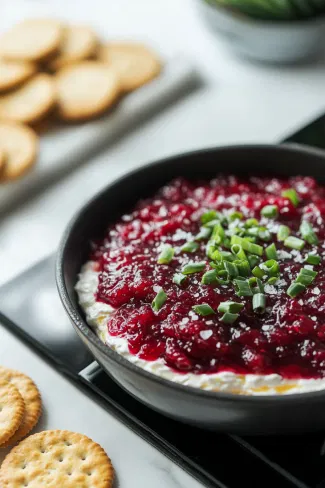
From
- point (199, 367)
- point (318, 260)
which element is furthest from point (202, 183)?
point (199, 367)

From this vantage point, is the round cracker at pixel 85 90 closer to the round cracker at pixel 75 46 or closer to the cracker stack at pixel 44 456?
the round cracker at pixel 75 46

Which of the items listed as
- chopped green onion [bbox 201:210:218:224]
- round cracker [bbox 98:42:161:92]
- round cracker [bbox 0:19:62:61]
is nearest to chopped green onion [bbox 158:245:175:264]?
chopped green onion [bbox 201:210:218:224]

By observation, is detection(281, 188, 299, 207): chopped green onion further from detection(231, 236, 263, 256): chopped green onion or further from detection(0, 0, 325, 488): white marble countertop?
detection(0, 0, 325, 488): white marble countertop

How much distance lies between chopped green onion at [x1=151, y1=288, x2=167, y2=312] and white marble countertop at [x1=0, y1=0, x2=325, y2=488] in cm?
39

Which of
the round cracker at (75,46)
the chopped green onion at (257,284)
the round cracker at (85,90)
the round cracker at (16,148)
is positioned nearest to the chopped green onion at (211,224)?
the chopped green onion at (257,284)

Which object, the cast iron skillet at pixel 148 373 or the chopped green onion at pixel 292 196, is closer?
the cast iron skillet at pixel 148 373

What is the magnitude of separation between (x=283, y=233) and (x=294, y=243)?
7 centimetres

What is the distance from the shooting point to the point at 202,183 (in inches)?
104

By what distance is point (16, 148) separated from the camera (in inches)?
127

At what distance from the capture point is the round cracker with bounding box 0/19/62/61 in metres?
3.70

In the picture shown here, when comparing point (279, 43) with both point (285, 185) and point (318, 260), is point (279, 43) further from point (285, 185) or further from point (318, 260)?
point (318, 260)

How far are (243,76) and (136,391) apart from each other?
7.91 feet

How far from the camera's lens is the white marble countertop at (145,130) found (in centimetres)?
209

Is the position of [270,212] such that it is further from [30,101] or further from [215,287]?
[30,101]
